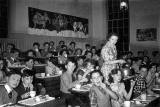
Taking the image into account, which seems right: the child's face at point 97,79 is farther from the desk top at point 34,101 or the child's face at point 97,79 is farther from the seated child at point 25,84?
the seated child at point 25,84

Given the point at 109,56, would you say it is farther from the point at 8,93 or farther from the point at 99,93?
the point at 8,93

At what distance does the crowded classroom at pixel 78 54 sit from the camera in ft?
11.5

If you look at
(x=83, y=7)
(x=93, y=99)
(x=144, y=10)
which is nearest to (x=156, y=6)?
(x=144, y=10)

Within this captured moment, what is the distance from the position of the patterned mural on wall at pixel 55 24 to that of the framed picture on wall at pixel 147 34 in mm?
3290

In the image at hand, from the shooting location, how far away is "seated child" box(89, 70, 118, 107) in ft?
10.4

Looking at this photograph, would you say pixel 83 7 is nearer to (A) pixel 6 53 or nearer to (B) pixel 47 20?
(B) pixel 47 20

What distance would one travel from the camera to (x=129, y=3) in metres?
12.7

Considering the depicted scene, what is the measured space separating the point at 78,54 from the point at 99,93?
6748 millimetres

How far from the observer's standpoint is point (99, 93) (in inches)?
126

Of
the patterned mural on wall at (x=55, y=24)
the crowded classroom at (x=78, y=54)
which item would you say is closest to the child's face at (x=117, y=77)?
the crowded classroom at (x=78, y=54)

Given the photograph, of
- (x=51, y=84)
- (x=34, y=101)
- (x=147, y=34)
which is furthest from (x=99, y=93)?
(x=147, y=34)

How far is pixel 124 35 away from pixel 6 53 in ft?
24.8

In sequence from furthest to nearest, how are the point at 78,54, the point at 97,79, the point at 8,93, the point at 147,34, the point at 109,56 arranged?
1. the point at 147,34
2. the point at 78,54
3. the point at 109,56
4. the point at 8,93
5. the point at 97,79

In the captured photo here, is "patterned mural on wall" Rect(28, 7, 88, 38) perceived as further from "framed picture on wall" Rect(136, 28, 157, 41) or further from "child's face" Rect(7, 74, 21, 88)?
"child's face" Rect(7, 74, 21, 88)
